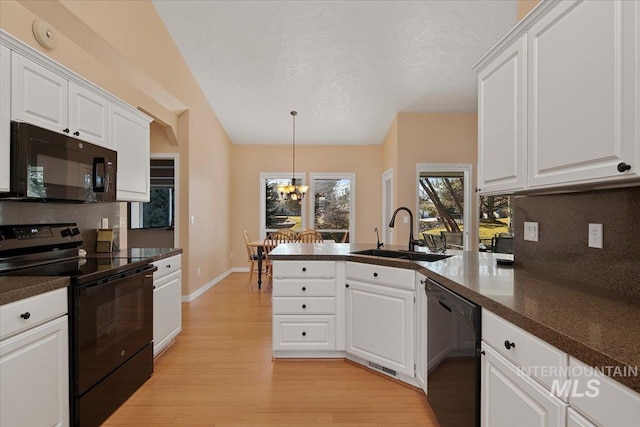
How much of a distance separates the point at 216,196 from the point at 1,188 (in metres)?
4.50

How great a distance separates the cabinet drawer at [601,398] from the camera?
0.71 meters

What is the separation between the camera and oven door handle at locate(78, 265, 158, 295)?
1816mm

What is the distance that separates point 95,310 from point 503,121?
2.42m

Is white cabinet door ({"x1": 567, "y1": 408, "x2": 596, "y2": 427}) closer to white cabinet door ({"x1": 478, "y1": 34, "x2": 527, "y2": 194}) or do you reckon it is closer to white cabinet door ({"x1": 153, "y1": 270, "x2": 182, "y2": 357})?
white cabinet door ({"x1": 478, "y1": 34, "x2": 527, "y2": 194})

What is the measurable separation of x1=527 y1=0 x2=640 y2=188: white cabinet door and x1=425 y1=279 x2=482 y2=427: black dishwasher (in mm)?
669

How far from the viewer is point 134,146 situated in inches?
119

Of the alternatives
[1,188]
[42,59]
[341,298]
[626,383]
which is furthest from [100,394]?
[626,383]

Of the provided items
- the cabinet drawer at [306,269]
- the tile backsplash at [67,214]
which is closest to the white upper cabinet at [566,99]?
the cabinet drawer at [306,269]

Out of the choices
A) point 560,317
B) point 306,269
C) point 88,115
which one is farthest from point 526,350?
point 88,115

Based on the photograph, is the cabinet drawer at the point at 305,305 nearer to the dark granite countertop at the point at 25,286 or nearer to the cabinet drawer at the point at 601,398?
the dark granite countertop at the point at 25,286

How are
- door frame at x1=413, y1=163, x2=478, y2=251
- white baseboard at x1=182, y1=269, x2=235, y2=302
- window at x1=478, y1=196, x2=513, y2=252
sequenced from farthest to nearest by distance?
window at x1=478, y1=196, x2=513, y2=252
door frame at x1=413, y1=163, x2=478, y2=251
white baseboard at x1=182, y1=269, x2=235, y2=302

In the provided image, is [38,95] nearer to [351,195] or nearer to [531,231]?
[531,231]

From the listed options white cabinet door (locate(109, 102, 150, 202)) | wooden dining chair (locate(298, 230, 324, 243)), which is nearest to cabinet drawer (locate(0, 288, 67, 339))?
white cabinet door (locate(109, 102, 150, 202))

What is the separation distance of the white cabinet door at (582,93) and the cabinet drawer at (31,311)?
2.29m
